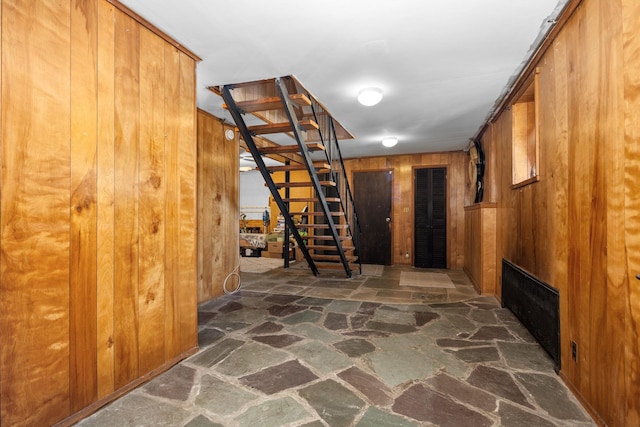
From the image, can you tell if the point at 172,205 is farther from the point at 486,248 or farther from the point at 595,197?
the point at 486,248

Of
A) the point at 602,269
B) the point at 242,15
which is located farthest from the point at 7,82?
the point at 602,269

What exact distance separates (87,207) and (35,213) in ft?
0.81

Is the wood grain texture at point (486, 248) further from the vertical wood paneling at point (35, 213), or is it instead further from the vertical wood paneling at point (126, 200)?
the vertical wood paneling at point (35, 213)

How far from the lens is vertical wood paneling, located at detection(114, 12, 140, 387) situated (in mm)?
1872

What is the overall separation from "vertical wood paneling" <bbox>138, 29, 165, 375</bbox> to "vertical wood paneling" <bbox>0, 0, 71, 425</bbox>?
46cm

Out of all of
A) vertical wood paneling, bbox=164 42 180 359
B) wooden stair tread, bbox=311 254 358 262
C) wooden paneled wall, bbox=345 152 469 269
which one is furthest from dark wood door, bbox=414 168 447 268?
vertical wood paneling, bbox=164 42 180 359

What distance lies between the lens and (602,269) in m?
1.61

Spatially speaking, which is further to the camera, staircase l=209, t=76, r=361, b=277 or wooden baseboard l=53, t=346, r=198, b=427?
staircase l=209, t=76, r=361, b=277

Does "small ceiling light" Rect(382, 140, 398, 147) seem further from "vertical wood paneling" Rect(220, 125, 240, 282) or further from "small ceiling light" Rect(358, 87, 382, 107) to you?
"vertical wood paneling" Rect(220, 125, 240, 282)

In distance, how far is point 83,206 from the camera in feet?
5.51

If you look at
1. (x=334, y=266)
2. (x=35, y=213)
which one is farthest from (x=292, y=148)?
(x=35, y=213)

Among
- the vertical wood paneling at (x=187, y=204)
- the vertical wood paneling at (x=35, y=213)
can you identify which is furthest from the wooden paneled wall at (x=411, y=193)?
the vertical wood paneling at (x=35, y=213)

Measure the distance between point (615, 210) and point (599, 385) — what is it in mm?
970

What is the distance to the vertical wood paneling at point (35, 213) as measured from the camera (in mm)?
1373
